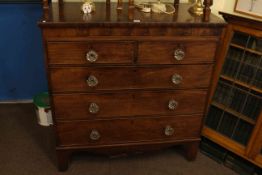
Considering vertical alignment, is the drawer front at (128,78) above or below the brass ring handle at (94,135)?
above

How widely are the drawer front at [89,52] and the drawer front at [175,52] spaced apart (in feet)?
0.27

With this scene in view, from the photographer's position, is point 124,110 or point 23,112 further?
point 23,112

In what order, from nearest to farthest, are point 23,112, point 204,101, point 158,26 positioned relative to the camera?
1. point 158,26
2. point 204,101
3. point 23,112

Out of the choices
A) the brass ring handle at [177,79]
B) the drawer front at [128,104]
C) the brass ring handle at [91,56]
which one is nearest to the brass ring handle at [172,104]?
the drawer front at [128,104]

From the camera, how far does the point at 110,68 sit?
1568 mm

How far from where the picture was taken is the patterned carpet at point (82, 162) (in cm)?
191

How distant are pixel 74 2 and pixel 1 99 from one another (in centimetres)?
120

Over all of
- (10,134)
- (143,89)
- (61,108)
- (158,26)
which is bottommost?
(10,134)

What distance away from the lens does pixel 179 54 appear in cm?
159

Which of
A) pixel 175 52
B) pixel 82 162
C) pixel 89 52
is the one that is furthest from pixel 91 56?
pixel 82 162

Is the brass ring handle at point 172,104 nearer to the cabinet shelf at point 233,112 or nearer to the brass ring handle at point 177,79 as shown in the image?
the brass ring handle at point 177,79

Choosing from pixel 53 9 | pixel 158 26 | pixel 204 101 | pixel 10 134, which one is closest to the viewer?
pixel 158 26

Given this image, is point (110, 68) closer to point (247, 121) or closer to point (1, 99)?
point (247, 121)

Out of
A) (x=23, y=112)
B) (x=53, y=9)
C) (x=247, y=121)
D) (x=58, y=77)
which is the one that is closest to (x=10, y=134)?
(x=23, y=112)
